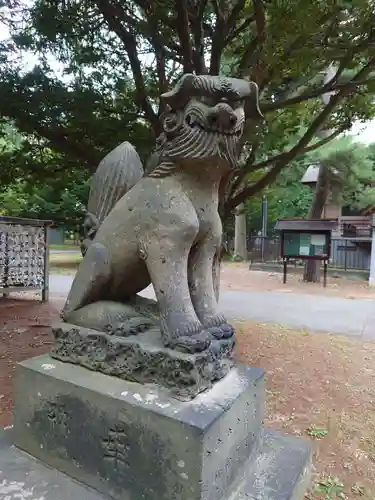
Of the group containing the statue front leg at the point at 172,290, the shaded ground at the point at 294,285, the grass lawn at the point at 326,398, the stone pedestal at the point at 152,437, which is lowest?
the grass lawn at the point at 326,398

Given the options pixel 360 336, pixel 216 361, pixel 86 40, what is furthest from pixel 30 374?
pixel 360 336

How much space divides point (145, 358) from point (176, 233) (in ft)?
1.70

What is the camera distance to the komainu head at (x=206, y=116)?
1520 mm

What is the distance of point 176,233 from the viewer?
1573mm

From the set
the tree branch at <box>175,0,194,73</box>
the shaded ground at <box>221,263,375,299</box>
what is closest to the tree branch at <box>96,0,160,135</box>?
the tree branch at <box>175,0,194,73</box>

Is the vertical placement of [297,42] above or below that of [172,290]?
above

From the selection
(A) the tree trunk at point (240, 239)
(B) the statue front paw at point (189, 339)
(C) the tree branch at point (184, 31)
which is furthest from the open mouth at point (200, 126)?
(A) the tree trunk at point (240, 239)

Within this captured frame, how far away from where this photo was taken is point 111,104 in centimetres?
398

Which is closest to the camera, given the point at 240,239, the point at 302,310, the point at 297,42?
the point at 297,42

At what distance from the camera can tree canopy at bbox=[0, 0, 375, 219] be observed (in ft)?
10.1

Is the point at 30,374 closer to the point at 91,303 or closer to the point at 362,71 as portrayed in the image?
the point at 91,303

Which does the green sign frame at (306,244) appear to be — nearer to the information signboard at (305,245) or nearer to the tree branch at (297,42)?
the information signboard at (305,245)

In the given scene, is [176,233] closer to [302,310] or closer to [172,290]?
[172,290]

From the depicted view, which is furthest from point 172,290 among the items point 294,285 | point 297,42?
point 294,285
